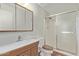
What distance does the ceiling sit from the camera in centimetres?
98

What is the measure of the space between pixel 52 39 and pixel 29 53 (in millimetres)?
322

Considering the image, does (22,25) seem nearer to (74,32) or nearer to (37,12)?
(37,12)

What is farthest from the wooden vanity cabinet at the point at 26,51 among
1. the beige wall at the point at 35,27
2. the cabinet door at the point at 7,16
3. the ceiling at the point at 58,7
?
the ceiling at the point at 58,7

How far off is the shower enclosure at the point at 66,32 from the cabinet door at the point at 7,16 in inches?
17.5

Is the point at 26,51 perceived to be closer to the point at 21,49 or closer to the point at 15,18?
the point at 21,49

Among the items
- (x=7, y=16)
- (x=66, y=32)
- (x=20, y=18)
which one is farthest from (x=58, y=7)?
(x=7, y=16)

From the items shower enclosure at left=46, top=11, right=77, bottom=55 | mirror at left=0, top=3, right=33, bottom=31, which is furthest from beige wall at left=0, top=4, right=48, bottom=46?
shower enclosure at left=46, top=11, right=77, bottom=55

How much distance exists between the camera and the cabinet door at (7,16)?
96 centimetres

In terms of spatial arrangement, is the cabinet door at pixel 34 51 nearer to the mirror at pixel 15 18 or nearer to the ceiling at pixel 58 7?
the mirror at pixel 15 18

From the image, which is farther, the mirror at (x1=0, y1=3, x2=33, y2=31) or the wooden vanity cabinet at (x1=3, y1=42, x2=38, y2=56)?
the mirror at (x1=0, y1=3, x2=33, y2=31)

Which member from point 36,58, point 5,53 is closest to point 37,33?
point 36,58

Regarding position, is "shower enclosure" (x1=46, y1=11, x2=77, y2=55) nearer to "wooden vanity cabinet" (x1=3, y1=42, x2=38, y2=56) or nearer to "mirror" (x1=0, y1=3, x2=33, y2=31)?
"wooden vanity cabinet" (x1=3, y1=42, x2=38, y2=56)

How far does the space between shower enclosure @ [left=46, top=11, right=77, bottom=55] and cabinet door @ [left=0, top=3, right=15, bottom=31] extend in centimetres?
44

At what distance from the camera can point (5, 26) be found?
3.23 feet
